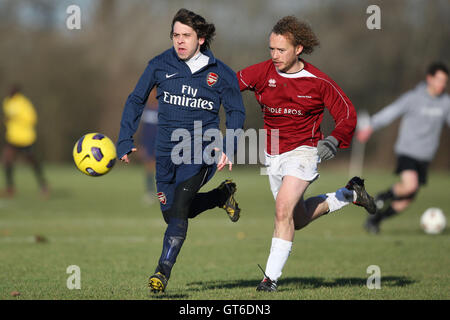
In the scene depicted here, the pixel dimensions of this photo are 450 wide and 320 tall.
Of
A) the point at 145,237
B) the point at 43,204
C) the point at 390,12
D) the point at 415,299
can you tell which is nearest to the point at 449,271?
the point at 415,299

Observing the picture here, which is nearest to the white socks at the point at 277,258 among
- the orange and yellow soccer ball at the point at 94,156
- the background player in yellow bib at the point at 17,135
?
the orange and yellow soccer ball at the point at 94,156

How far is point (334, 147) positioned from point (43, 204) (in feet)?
35.9

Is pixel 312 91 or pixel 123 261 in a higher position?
pixel 312 91

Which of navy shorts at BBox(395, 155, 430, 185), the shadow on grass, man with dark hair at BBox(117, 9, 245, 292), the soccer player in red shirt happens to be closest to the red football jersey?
the soccer player in red shirt

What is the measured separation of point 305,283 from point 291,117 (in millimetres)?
1684

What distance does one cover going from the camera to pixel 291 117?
629cm

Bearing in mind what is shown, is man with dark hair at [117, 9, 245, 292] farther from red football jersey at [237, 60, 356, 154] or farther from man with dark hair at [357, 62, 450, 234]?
man with dark hair at [357, 62, 450, 234]

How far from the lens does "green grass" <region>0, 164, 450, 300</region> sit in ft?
19.9

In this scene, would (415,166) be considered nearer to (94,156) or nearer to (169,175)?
(169,175)

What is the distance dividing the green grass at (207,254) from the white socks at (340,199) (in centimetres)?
78

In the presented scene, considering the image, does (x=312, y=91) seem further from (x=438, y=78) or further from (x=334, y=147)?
(x=438, y=78)

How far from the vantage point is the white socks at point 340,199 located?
22.2 ft

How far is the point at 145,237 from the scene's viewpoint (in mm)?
10484

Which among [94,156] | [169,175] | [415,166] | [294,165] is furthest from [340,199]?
[415,166]
